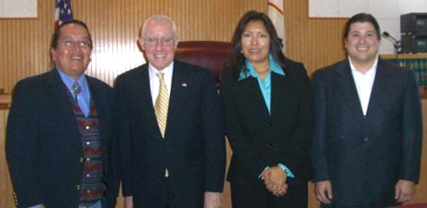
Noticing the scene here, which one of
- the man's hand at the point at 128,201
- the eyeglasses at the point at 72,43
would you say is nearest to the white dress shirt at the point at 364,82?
the man's hand at the point at 128,201

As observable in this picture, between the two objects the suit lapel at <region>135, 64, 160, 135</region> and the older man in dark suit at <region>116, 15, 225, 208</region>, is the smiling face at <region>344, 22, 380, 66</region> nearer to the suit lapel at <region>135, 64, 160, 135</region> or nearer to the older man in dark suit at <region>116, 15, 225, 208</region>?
the older man in dark suit at <region>116, 15, 225, 208</region>

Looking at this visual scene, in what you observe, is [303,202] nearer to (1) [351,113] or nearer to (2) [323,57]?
(1) [351,113]

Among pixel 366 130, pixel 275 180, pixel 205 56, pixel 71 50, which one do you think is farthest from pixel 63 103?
pixel 205 56

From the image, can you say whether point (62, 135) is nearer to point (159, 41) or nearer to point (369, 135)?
point (159, 41)

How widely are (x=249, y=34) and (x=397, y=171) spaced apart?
1101 millimetres

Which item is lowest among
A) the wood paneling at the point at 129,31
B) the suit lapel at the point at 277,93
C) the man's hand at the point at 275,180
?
the man's hand at the point at 275,180

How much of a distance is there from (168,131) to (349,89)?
1.00 m

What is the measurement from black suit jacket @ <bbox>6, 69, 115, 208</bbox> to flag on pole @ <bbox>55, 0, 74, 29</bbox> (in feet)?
15.9

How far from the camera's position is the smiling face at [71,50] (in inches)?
95.7

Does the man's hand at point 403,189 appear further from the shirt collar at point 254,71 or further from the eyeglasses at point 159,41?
the eyeglasses at point 159,41

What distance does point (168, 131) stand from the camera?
258 cm

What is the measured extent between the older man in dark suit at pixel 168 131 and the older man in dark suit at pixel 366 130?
24.2 inches

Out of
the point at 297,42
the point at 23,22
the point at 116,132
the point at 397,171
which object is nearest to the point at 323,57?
the point at 297,42

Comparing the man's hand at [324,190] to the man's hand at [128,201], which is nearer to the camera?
the man's hand at [128,201]
